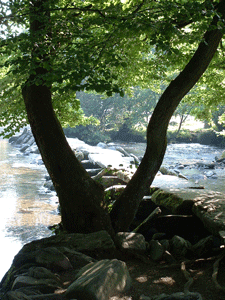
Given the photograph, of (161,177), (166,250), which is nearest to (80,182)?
(166,250)

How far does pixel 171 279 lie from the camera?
502cm

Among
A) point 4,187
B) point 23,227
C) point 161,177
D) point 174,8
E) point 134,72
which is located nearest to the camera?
point 174,8

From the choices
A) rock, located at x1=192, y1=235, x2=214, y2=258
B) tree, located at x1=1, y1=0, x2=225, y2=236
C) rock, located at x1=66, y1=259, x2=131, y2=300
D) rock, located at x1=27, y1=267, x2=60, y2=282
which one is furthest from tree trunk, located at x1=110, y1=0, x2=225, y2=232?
rock, located at x1=66, y1=259, x2=131, y2=300

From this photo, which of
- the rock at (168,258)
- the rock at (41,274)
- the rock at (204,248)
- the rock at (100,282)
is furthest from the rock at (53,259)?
the rock at (204,248)

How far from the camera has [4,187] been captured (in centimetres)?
1686

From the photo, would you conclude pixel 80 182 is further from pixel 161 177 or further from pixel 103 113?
pixel 103 113

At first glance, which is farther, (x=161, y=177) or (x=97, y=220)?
(x=161, y=177)

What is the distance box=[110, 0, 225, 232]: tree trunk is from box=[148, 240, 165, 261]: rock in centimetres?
79

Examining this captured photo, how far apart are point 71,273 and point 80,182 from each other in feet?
5.64

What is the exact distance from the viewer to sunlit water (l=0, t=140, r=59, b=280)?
32.3ft

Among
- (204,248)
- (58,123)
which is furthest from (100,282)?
(58,123)

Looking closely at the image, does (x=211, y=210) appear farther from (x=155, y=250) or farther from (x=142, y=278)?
(x=142, y=278)

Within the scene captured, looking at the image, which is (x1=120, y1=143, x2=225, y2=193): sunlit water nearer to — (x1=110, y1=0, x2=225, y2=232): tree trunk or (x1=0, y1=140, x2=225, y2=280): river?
(x1=0, y1=140, x2=225, y2=280): river

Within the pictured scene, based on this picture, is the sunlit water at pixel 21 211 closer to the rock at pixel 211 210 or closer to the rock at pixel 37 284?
the rock at pixel 37 284
